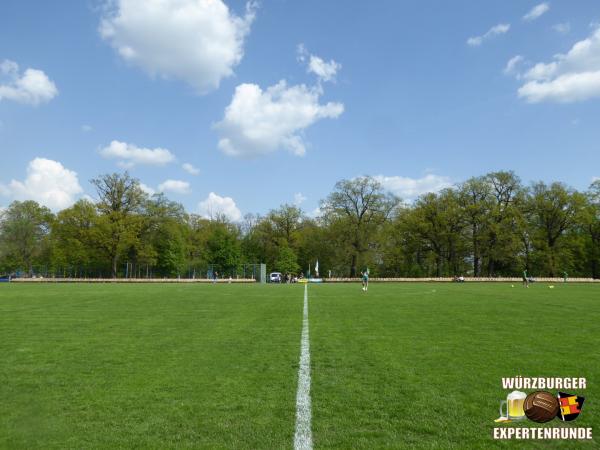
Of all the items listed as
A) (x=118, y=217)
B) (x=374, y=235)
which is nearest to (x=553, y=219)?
(x=374, y=235)

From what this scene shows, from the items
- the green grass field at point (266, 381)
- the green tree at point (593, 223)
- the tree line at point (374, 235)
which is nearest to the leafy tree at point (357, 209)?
the tree line at point (374, 235)

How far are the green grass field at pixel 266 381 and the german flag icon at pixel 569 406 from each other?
9 cm

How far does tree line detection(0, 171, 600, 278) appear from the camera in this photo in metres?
68.4

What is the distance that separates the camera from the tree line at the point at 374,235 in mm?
68375

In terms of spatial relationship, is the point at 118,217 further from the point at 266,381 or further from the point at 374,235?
the point at 266,381

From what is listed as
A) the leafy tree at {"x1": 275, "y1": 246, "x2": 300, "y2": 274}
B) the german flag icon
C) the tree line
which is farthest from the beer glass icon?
the leafy tree at {"x1": 275, "y1": 246, "x2": 300, "y2": 274}

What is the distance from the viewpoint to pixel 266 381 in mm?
5984

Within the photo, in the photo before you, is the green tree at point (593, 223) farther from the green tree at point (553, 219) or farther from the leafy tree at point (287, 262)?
the leafy tree at point (287, 262)

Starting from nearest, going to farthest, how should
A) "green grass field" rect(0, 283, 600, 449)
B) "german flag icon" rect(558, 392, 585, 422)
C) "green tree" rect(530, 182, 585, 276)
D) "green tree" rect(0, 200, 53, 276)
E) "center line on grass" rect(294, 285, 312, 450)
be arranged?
"center line on grass" rect(294, 285, 312, 450), "green grass field" rect(0, 283, 600, 449), "german flag icon" rect(558, 392, 585, 422), "green tree" rect(530, 182, 585, 276), "green tree" rect(0, 200, 53, 276)

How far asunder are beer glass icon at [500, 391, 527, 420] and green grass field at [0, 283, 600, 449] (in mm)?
141

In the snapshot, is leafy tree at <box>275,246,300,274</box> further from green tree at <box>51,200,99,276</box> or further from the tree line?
green tree at <box>51,200,99,276</box>

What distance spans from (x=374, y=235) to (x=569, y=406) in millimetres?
64832

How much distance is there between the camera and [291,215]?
288 feet

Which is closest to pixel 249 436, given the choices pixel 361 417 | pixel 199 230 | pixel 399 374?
pixel 361 417
